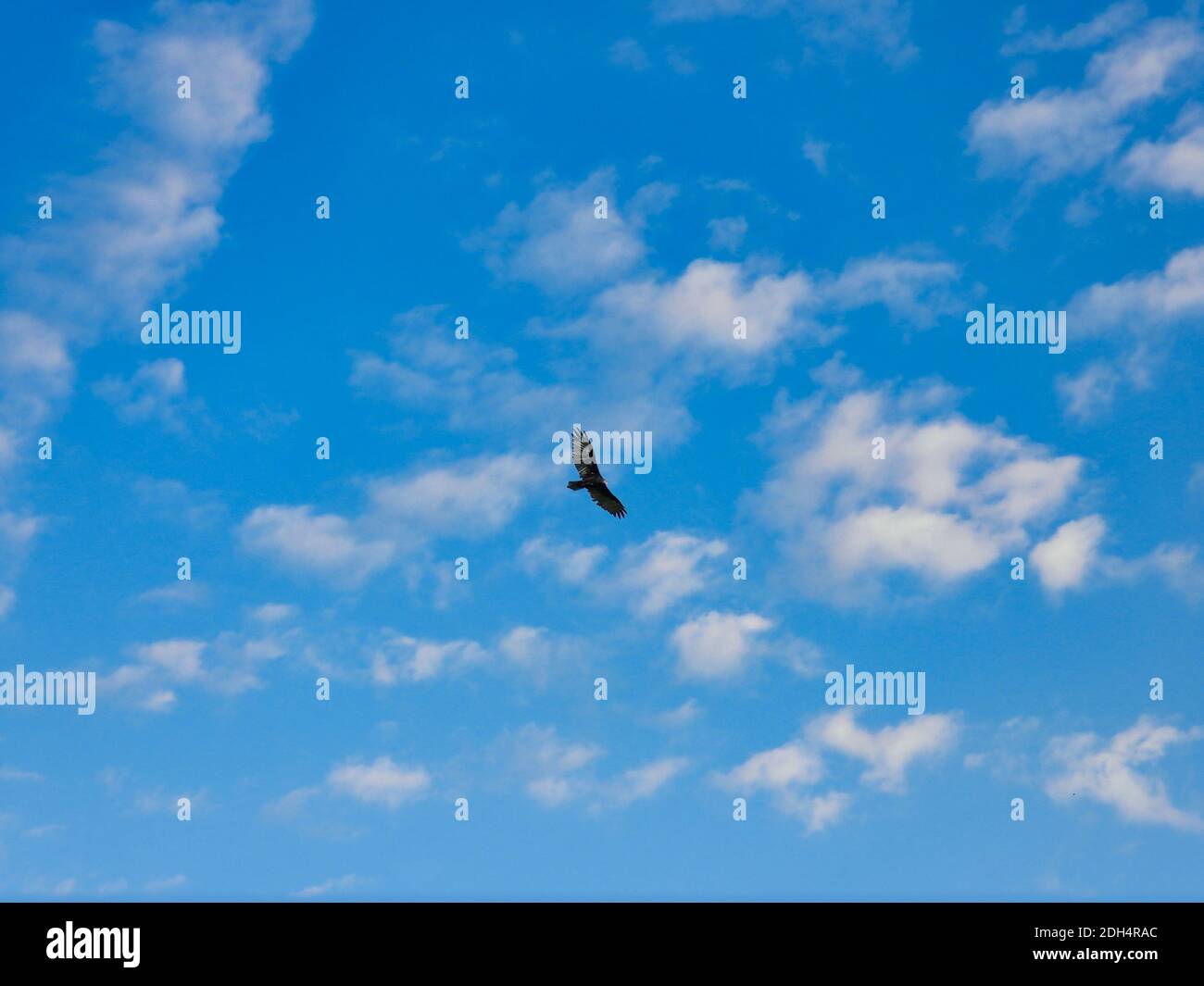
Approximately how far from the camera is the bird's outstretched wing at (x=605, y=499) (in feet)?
208

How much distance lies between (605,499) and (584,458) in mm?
2236

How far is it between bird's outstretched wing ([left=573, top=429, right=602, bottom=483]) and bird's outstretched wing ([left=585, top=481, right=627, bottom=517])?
0.35 metres

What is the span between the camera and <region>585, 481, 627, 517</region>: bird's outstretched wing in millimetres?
63281
